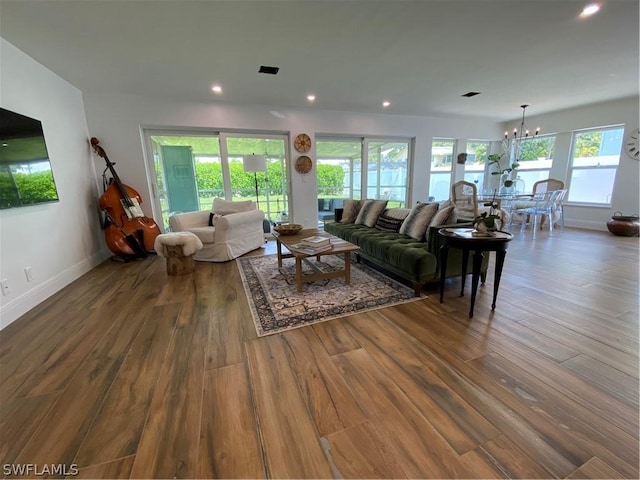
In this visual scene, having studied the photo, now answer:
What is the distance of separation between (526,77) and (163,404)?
5.29m

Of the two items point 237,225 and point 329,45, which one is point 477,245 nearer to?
point 329,45

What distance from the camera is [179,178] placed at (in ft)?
15.6

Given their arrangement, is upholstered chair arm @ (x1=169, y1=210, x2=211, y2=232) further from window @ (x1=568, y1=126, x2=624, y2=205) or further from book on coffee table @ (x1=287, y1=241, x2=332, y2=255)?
window @ (x1=568, y1=126, x2=624, y2=205)

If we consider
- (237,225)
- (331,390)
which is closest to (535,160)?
(237,225)

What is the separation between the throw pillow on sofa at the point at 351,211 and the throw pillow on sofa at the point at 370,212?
13 cm

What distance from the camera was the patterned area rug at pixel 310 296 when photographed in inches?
85.0

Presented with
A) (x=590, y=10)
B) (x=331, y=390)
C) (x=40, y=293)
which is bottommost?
(x=331, y=390)

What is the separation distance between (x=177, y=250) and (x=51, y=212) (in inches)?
53.8

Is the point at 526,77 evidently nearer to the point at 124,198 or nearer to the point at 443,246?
the point at 443,246

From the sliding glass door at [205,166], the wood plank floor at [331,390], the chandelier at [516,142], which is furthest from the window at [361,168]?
the wood plank floor at [331,390]

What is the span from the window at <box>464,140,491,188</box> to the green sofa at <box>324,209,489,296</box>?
4.96 m

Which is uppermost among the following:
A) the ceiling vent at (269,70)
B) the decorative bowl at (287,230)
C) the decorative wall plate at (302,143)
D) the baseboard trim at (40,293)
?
the ceiling vent at (269,70)

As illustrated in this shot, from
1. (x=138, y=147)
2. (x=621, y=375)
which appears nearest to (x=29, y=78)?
(x=138, y=147)

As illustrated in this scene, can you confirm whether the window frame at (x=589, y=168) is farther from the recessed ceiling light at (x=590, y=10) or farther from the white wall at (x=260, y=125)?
the recessed ceiling light at (x=590, y=10)
